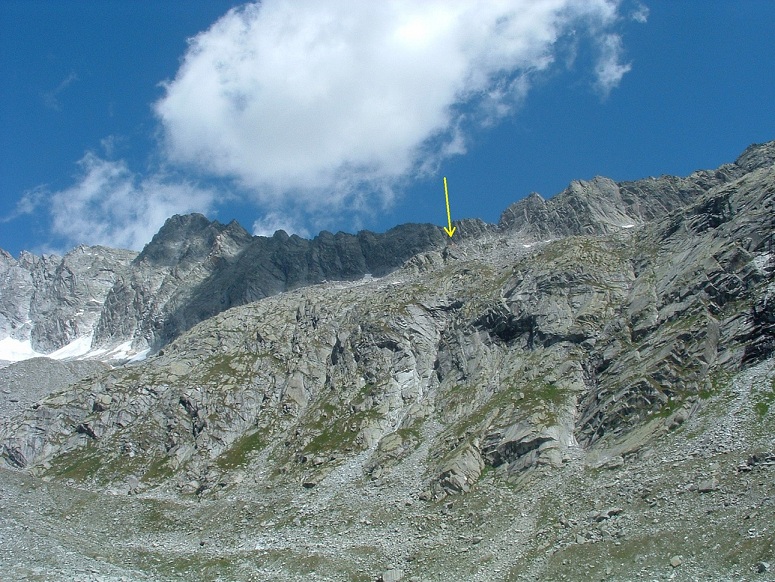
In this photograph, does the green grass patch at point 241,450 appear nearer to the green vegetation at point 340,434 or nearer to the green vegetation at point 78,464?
the green vegetation at point 340,434

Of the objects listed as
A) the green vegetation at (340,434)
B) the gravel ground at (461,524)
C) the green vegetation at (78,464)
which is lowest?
the gravel ground at (461,524)

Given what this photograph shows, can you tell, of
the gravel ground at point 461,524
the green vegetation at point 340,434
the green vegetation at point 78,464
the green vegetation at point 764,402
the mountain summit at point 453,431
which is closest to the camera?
the gravel ground at point 461,524

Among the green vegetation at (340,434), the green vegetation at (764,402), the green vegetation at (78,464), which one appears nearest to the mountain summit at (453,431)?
the green vegetation at (764,402)

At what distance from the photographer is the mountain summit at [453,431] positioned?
205ft

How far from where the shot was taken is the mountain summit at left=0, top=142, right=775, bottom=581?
6238 cm

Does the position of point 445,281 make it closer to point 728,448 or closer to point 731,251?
point 731,251

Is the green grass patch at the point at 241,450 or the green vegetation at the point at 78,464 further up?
the green vegetation at the point at 78,464

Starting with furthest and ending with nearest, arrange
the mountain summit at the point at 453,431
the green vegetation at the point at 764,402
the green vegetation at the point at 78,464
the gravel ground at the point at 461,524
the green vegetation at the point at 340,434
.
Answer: the green vegetation at the point at 78,464, the green vegetation at the point at 340,434, the green vegetation at the point at 764,402, the mountain summit at the point at 453,431, the gravel ground at the point at 461,524

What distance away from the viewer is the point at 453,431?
305ft

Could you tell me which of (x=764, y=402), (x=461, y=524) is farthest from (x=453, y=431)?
(x=764, y=402)

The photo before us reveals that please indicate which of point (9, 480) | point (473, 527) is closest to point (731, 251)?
point (473, 527)

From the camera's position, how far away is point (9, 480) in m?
94.3

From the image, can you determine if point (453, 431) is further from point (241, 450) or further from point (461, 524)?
point (241, 450)

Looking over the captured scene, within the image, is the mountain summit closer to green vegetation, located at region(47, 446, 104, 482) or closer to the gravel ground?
the gravel ground
